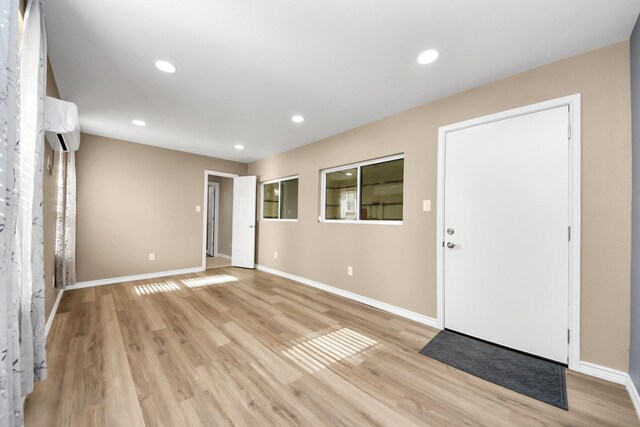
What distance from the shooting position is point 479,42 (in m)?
1.73

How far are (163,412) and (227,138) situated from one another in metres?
3.50

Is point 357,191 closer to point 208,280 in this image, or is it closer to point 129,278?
point 208,280

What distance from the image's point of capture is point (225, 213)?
6.60 m

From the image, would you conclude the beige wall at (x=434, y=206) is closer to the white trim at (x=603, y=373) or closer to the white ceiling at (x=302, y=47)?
the white trim at (x=603, y=373)

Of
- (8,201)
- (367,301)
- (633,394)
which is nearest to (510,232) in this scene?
(633,394)

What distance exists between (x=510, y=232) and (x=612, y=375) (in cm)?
112

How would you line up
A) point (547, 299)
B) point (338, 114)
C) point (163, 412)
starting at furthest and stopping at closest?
point (338, 114)
point (547, 299)
point (163, 412)

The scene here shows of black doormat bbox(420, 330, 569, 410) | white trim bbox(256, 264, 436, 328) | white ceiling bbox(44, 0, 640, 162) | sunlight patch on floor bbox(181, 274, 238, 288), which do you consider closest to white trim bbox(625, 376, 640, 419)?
black doormat bbox(420, 330, 569, 410)

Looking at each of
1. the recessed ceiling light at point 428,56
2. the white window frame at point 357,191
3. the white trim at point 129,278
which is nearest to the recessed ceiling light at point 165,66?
the recessed ceiling light at point 428,56

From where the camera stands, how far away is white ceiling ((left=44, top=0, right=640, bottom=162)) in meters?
1.48

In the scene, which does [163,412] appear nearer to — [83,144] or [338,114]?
[338,114]

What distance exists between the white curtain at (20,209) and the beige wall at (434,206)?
2869 millimetres

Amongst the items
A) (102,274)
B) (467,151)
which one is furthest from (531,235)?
(102,274)

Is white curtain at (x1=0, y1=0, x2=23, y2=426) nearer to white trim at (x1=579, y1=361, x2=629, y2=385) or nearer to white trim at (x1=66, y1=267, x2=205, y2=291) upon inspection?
white trim at (x1=579, y1=361, x2=629, y2=385)
